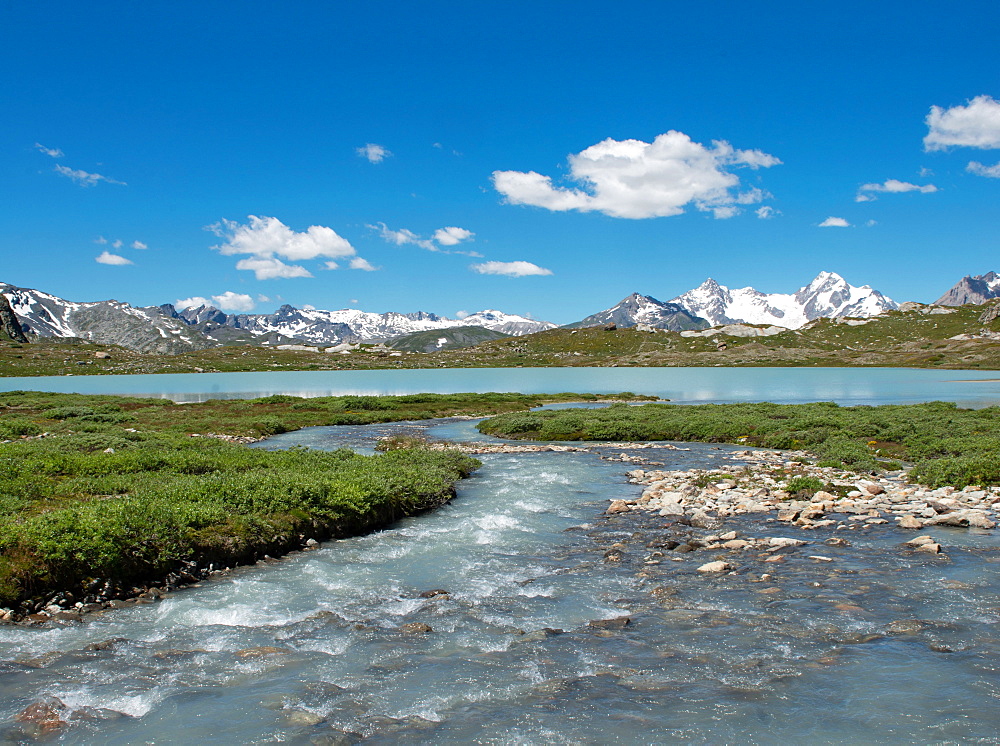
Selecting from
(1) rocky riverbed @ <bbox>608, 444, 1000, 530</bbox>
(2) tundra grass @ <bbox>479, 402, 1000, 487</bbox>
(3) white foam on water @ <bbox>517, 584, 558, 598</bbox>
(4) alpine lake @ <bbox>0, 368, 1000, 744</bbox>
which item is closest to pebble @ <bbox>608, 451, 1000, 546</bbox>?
(1) rocky riverbed @ <bbox>608, 444, 1000, 530</bbox>

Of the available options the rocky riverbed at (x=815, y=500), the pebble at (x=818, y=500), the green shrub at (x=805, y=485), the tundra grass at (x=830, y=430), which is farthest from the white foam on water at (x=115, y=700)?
the tundra grass at (x=830, y=430)

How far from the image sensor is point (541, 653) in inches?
455

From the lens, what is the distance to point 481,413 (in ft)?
239

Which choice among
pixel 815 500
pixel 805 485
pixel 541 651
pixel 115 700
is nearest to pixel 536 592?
pixel 541 651

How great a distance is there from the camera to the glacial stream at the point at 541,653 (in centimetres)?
924

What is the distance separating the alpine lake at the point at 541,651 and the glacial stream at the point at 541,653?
0.14ft

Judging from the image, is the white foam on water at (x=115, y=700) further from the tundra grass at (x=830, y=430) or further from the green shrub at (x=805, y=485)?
the tundra grass at (x=830, y=430)

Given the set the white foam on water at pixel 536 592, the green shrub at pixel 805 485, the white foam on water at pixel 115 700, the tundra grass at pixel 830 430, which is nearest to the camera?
the white foam on water at pixel 115 700

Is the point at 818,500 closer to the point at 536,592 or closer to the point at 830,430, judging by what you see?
the point at 536,592

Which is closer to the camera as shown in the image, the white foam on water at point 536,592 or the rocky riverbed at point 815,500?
the white foam on water at point 536,592

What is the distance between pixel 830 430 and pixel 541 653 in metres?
37.2

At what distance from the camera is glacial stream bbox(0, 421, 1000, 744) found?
30.3 ft

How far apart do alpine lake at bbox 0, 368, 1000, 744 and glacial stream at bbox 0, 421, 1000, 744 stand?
43mm

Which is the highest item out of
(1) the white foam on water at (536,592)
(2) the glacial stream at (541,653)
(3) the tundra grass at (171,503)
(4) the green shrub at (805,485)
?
(3) the tundra grass at (171,503)
